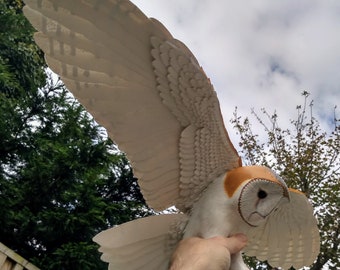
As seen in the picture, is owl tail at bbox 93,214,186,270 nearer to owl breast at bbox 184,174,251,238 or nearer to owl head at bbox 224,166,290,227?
owl breast at bbox 184,174,251,238

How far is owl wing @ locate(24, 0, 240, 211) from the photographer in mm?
2102

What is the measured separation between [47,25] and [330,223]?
22.7 feet

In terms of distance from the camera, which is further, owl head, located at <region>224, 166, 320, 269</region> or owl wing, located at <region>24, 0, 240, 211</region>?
owl head, located at <region>224, 166, 320, 269</region>

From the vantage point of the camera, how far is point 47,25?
2.08 metres

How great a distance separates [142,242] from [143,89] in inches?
29.3

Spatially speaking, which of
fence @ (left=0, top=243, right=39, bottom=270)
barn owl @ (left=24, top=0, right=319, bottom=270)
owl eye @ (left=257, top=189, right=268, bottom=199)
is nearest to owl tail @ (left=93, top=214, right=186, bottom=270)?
barn owl @ (left=24, top=0, right=319, bottom=270)

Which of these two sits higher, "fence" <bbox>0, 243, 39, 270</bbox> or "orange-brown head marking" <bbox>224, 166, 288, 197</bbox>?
"orange-brown head marking" <bbox>224, 166, 288, 197</bbox>

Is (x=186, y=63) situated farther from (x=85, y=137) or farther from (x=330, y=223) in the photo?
(x=330, y=223)

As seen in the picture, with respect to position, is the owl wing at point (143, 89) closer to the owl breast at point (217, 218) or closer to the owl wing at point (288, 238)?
the owl breast at point (217, 218)

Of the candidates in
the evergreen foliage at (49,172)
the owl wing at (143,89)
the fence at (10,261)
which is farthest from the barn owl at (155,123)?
the evergreen foliage at (49,172)

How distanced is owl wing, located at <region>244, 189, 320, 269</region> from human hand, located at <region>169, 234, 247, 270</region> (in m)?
0.44

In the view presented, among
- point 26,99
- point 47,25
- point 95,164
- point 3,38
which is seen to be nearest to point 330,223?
point 95,164

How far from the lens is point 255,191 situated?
7.23 feet

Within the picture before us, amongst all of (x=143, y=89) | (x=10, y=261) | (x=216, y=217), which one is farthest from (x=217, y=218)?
(x=10, y=261)
